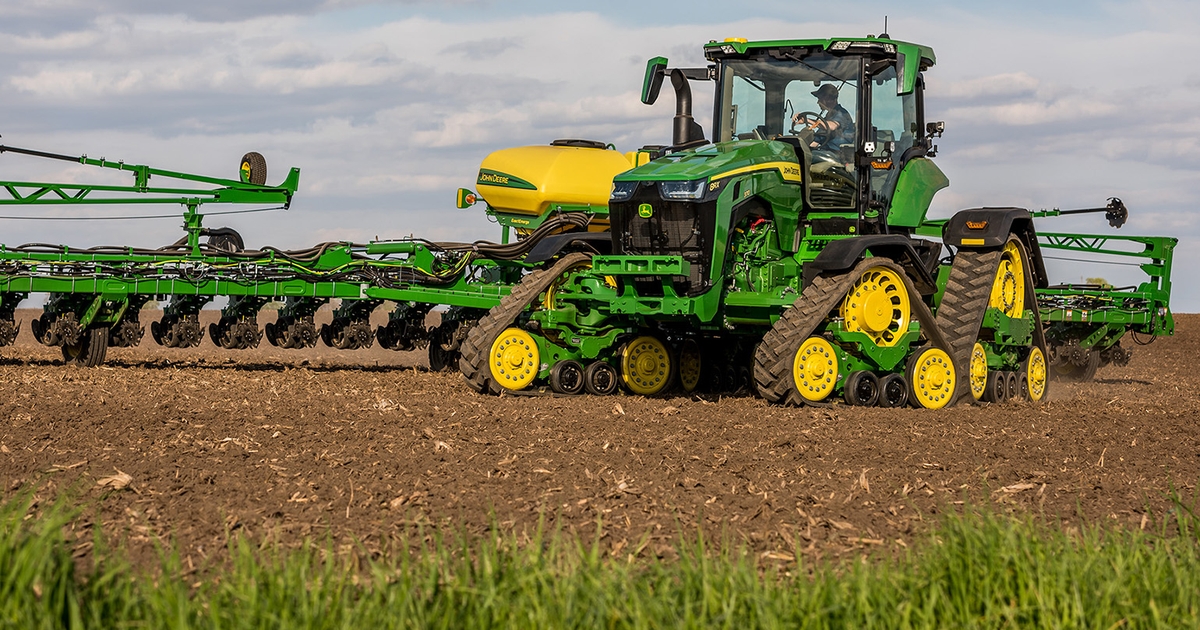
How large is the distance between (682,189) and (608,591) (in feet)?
22.2

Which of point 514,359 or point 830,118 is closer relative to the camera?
point 514,359

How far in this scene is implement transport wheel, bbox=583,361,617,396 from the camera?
1132 centimetres

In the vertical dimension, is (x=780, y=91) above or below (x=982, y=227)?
above

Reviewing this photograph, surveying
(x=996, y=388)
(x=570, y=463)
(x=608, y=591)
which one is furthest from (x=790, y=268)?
(x=608, y=591)

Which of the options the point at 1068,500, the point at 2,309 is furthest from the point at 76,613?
the point at 2,309

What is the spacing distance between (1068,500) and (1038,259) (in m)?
6.52

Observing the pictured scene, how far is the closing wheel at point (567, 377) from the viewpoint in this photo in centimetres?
1121

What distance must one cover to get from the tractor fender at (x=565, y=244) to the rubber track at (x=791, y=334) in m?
2.19

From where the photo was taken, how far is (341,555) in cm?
503

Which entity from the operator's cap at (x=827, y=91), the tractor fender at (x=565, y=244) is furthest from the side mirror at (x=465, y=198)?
the operator's cap at (x=827, y=91)

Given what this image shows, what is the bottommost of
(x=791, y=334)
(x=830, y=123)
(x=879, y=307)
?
(x=791, y=334)

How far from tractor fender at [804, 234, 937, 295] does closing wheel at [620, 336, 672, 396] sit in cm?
156

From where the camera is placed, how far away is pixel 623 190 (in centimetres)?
1116

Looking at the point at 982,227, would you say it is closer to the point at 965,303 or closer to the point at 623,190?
the point at 965,303
